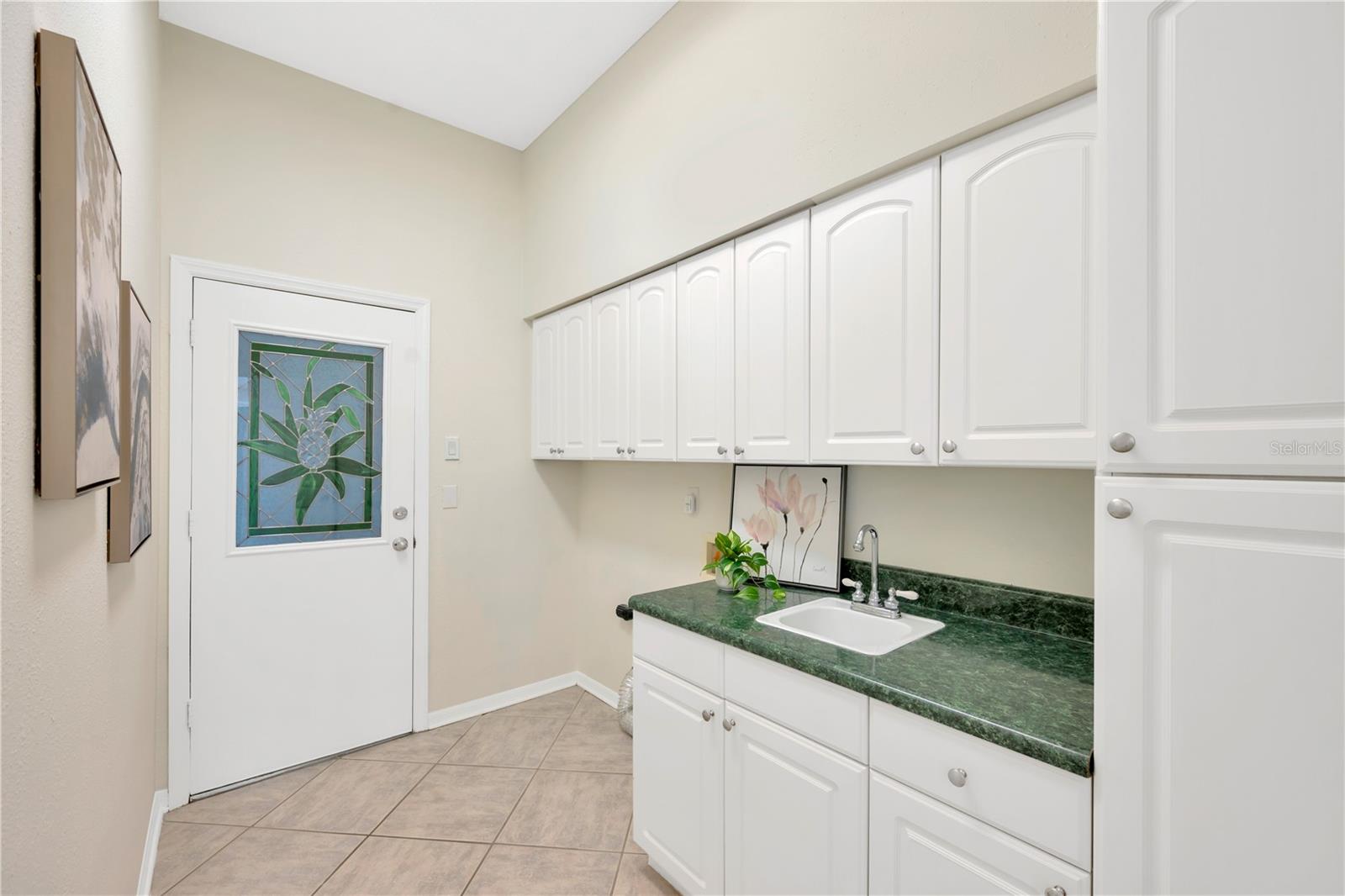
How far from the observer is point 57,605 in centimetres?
87

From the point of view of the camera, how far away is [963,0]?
1396 millimetres

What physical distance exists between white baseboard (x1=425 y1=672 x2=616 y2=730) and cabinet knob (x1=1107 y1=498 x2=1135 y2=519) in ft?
8.92

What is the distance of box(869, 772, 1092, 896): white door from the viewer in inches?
40.3

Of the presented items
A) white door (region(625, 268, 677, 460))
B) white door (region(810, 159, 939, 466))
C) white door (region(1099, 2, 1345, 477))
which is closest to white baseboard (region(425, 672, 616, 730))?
white door (region(625, 268, 677, 460))

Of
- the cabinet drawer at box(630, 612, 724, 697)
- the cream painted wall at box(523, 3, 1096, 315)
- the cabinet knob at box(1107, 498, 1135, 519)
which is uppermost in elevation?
the cream painted wall at box(523, 3, 1096, 315)

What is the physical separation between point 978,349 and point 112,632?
2.07 meters

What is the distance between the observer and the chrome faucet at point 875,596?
5.79 feet

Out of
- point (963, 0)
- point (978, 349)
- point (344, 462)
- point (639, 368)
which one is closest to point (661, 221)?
point (639, 368)

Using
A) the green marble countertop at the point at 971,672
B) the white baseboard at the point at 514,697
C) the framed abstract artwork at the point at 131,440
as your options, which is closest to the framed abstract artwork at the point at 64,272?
the framed abstract artwork at the point at 131,440

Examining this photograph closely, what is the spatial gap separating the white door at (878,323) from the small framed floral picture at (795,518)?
365 millimetres

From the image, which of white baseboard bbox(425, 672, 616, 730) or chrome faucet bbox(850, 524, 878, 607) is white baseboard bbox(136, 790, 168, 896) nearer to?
white baseboard bbox(425, 672, 616, 730)

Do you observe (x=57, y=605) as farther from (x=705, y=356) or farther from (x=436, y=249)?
(x=436, y=249)

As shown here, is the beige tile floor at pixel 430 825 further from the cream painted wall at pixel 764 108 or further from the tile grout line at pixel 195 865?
the cream painted wall at pixel 764 108

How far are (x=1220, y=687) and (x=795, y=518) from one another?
1.41m
